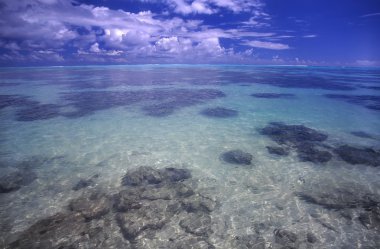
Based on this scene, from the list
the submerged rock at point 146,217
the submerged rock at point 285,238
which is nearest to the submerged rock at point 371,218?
the submerged rock at point 285,238

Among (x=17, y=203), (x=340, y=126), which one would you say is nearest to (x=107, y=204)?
(x=17, y=203)

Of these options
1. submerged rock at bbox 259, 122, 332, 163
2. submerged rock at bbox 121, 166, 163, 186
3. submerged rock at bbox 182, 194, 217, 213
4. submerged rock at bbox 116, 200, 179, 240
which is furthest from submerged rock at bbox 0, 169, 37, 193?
submerged rock at bbox 259, 122, 332, 163

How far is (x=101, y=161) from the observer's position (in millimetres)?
13703

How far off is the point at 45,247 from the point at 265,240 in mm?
6960

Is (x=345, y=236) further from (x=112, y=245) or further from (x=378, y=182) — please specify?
(x=112, y=245)

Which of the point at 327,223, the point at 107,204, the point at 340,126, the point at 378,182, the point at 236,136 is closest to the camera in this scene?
the point at 327,223

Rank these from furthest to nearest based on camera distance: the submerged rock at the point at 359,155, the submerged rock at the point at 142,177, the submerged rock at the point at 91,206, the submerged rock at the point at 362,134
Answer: the submerged rock at the point at 362,134, the submerged rock at the point at 359,155, the submerged rock at the point at 142,177, the submerged rock at the point at 91,206

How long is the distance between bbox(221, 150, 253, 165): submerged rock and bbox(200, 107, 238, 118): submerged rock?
8.84 meters

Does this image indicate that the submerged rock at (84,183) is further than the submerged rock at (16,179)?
Yes

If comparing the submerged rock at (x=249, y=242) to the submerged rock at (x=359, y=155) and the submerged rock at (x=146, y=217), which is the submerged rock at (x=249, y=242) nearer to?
the submerged rock at (x=146, y=217)

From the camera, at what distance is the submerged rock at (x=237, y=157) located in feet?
44.1

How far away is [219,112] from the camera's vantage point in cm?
2450

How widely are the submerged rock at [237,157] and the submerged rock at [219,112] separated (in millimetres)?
8841

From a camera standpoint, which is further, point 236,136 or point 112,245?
point 236,136
